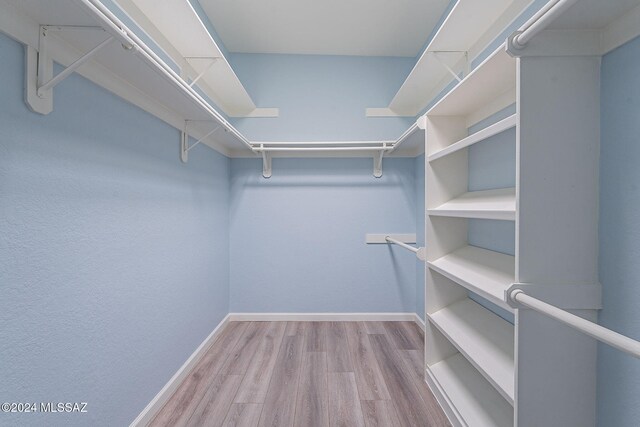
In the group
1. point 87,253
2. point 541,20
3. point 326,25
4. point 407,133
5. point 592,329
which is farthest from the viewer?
point 326,25

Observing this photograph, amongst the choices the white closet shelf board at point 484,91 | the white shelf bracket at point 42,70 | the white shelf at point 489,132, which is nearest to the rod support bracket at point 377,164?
the white closet shelf board at point 484,91

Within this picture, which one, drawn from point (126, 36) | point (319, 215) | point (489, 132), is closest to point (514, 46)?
point (489, 132)

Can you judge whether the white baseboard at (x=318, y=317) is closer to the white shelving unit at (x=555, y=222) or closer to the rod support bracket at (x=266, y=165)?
the rod support bracket at (x=266, y=165)

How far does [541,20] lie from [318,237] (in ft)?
5.99

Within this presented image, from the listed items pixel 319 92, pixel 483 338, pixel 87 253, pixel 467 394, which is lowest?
pixel 467 394

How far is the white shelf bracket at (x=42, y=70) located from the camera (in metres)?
0.68

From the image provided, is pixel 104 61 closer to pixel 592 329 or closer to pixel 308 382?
pixel 592 329

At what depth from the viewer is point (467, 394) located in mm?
1148

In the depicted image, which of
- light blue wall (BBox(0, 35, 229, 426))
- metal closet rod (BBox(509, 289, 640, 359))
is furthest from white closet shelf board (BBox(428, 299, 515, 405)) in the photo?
light blue wall (BBox(0, 35, 229, 426))

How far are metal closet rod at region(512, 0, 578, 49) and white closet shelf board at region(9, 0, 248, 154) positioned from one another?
42.9 inches

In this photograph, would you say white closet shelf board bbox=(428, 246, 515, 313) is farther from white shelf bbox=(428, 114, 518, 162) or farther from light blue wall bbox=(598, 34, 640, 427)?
white shelf bbox=(428, 114, 518, 162)

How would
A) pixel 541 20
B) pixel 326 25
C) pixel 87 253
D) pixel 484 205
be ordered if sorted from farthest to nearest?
pixel 326 25 < pixel 484 205 < pixel 87 253 < pixel 541 20

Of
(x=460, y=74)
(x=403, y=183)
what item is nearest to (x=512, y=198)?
(x=460, y=74)

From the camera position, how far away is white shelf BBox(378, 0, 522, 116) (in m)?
1.11
